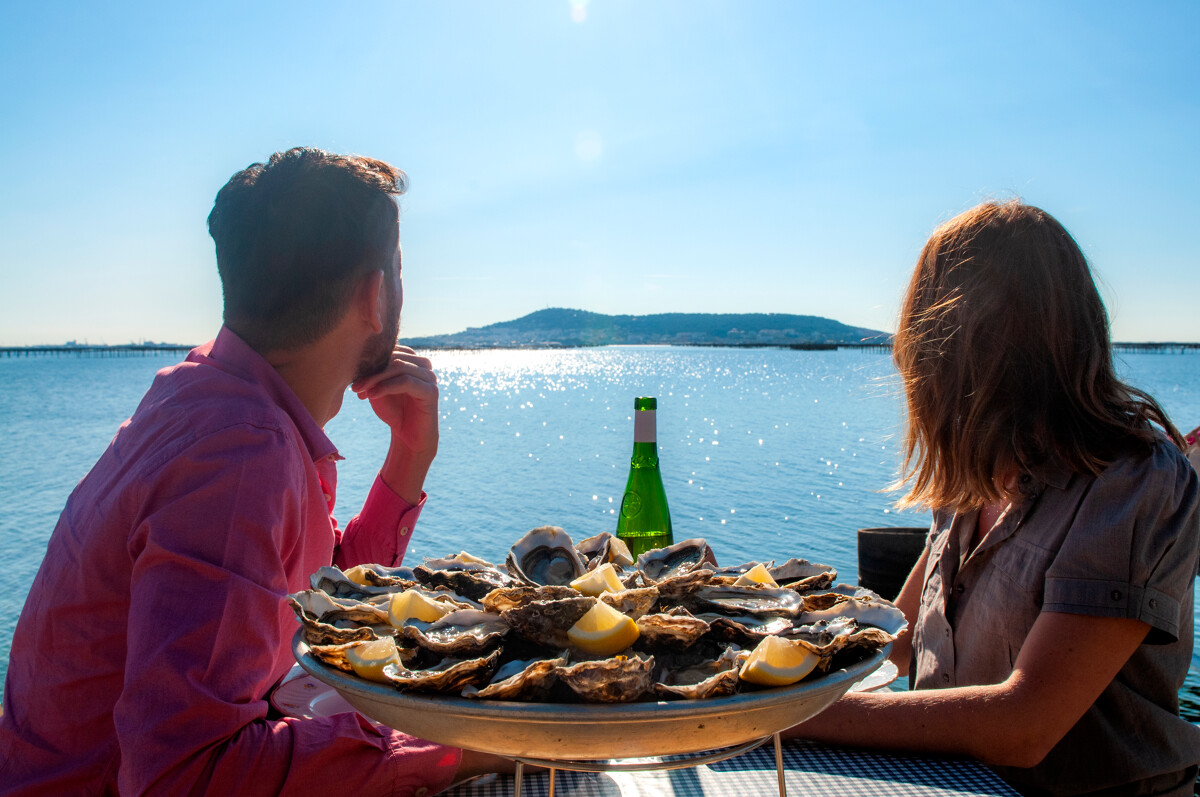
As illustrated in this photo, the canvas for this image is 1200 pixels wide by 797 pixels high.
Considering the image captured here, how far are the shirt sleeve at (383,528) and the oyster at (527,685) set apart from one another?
1880 mm

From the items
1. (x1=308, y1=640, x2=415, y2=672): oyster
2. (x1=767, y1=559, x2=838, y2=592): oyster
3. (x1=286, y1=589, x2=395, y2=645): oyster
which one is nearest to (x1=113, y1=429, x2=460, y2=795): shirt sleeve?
(x1=286, y1=589, x2=395, y2=645): oyster

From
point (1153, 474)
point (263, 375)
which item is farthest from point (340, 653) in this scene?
point (1153, 474)

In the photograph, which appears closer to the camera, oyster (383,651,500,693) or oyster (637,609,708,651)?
oyster (383,651,500,693)

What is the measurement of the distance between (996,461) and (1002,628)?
1.60 feet

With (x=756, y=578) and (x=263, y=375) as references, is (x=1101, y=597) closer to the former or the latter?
(x=756, y=578)

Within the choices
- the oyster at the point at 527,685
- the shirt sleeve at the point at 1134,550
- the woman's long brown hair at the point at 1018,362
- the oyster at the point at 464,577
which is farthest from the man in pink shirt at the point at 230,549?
the woman's long brown hair at the point at 1018,362

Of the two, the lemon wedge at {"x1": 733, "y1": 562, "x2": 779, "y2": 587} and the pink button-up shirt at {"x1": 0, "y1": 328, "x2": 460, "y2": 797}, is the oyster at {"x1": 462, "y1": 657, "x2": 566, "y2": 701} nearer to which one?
the lemon wedge at {"x1": 733, "y1": 562, "x2": 779, "y2": 587}

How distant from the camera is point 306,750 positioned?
54.6 inches

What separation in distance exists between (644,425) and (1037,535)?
3.81 feet

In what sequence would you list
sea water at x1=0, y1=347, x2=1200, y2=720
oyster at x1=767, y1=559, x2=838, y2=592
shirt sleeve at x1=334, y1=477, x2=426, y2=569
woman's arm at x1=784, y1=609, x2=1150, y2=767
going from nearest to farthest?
oyster at x1=767, y1=559, x2=838, y2=592 → woman's arm at x1=784, y1=609, x2=1150, y2=767 → shirt sleeve at x1=334, y1=477, x2=426, y2=569 → sea water at x1=0, y1=347, x2=1200, y2=720

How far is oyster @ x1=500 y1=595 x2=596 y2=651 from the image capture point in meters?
1.07

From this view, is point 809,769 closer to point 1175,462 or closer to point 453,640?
point 453,640

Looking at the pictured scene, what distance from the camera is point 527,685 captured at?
3.16 ft

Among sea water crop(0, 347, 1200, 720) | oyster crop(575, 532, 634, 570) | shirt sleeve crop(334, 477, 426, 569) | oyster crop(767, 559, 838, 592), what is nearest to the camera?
oyster crop(767, 559, 838, 592)
